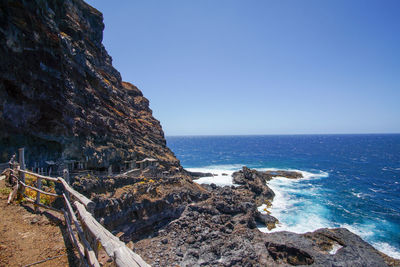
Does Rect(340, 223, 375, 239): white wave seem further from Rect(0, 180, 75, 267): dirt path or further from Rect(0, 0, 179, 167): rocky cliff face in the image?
Rect(0, 180, 75, 267): dirt path

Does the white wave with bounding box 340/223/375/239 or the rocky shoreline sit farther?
the white wave with bounding box 340/223/375/239

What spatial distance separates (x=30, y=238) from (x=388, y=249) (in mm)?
34796

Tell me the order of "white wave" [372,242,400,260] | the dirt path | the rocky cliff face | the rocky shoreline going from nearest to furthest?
the dirt path
the rocky shoreline
"white wave" [372,242,400,260]
the rocky cliff face

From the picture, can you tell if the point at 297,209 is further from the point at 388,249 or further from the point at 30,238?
the point at 30,238

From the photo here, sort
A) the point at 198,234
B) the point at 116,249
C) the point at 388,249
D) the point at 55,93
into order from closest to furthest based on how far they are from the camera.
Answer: the point at 116,249, the point at 198,234, the point at 388,249, the point at 55,93

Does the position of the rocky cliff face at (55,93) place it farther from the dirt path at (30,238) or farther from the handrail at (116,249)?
the handrail at (116,249)

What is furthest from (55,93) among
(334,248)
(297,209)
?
(297,209)

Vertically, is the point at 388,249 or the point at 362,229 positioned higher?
the point at 388,249

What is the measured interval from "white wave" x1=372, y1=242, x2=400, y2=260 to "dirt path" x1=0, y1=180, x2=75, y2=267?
106 ft

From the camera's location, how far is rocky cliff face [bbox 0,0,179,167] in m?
23.4

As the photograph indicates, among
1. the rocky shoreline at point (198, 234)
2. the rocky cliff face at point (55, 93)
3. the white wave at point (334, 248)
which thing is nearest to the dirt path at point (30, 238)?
the rocky shoreline at point (198, 234)

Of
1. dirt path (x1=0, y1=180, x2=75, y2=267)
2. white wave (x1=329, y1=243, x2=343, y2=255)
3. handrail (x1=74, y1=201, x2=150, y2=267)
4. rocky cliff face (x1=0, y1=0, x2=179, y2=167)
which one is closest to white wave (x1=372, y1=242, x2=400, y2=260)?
white wave (x1=329, y1=243, x2=343, y2=255)

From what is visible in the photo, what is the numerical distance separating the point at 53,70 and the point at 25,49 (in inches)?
138

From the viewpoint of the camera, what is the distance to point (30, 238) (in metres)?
7.21
